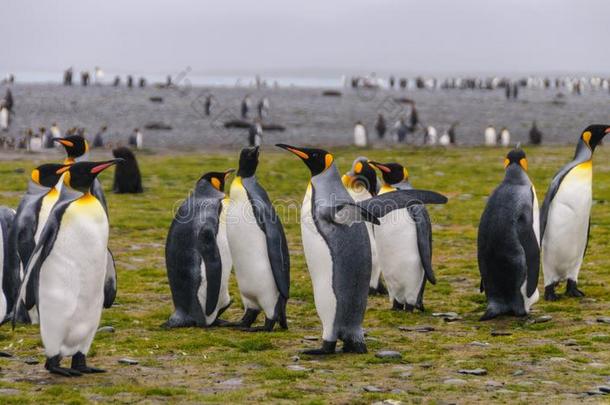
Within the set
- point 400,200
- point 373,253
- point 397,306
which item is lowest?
point 397,306

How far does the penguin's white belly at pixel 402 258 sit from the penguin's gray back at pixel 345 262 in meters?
1.76

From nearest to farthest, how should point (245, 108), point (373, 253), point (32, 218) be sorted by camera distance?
point (32, 218)
point (373, 253)
point (245, 108)

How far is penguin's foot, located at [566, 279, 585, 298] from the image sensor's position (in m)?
8.97

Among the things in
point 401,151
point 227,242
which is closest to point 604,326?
point 227,242

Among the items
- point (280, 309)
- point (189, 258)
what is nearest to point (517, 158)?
point (280, 309)

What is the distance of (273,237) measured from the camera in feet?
24.8

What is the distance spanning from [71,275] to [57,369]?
21.2 inches

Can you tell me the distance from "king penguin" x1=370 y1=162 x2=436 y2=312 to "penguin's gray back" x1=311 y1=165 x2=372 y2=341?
176 centimetres

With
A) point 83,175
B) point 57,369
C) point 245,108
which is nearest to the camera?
point 57,369

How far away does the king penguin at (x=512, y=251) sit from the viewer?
802 cm

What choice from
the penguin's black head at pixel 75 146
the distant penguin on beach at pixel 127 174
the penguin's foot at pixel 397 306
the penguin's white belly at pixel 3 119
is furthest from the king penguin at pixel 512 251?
the penguin's white belly at pixel 3 119

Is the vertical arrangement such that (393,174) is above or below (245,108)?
below

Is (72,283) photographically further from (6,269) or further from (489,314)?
(489,314)

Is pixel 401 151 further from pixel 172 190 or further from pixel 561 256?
pixel 561 256
